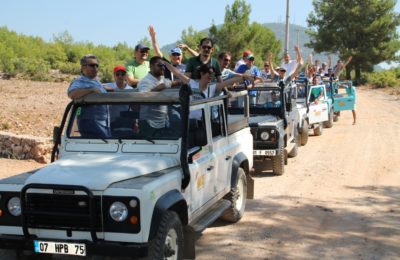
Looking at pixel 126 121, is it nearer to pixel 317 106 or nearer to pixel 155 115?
pixel 155 115

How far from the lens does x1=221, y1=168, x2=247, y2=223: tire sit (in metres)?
6.58

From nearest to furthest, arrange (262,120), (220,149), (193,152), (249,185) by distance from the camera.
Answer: (193,152) < (220,149) < (249,185) < (262,120)

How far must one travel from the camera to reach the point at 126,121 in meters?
5.29

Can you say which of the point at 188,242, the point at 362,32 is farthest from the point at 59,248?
the point at 362,32

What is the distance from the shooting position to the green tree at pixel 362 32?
50.1 m

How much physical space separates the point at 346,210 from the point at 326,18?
4980 centimetres

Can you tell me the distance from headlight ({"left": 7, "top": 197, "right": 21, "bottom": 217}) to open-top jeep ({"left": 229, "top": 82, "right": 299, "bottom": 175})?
5502 millimetres

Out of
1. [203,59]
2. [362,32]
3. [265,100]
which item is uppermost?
[362,32]

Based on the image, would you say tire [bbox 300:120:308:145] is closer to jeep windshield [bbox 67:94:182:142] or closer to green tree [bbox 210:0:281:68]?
jeep windshield [bbox 67:94:182:142]

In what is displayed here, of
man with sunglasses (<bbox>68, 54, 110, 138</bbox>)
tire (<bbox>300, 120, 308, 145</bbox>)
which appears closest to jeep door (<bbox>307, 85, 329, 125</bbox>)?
tire (<bbox>300, 120, 308, 145</bbox>)

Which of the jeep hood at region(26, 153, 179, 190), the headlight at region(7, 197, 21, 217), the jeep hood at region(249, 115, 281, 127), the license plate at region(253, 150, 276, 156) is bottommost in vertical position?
the license plate at region(253, 150, 276, 156)

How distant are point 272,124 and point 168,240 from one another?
5758mm

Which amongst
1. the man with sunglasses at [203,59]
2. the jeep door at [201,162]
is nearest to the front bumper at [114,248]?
the jeep door at [201,162]

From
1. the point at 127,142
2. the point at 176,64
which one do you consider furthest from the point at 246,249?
the point at 176,64
